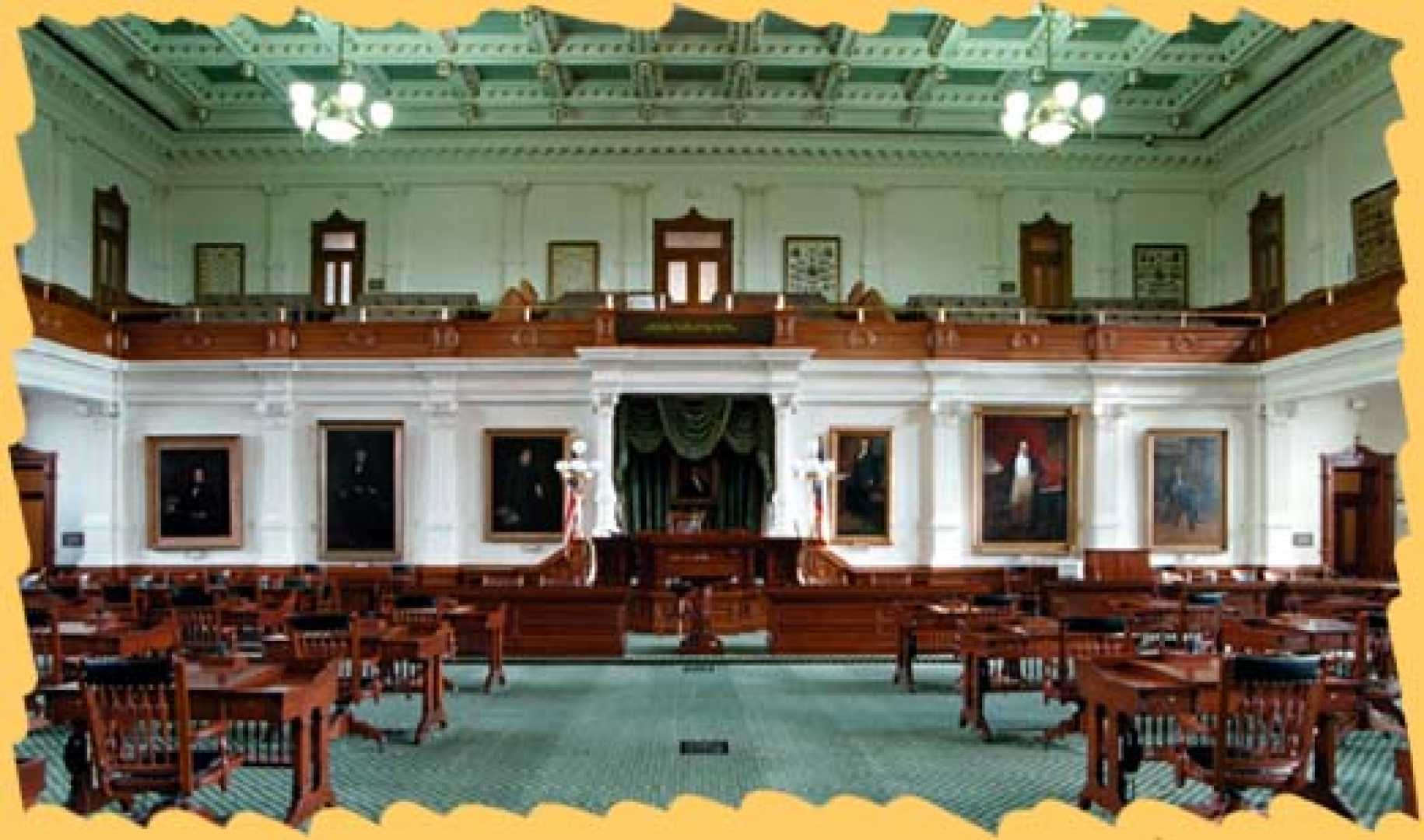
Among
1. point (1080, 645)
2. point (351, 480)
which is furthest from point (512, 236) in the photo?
point (1080, 645)

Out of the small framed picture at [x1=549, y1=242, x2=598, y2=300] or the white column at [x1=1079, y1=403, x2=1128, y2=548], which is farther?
the small framed picture at [x1=549, y1=242, x2=598, y2=300]

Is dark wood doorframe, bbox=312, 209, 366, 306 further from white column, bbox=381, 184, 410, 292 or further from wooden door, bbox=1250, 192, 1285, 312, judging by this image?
wooden door, bbox=1250, 192, 1285, 312

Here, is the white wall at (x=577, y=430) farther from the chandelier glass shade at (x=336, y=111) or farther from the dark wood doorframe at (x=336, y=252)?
the dark wood doorframe at (x=336, y=252)

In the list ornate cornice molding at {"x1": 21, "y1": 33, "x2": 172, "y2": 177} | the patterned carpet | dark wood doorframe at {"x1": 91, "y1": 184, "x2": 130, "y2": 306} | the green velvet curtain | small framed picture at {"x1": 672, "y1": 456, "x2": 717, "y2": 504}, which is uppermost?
ornate cornice molding at {"x1": 21, "y1": 33, "x2": 172, "y2": 177}

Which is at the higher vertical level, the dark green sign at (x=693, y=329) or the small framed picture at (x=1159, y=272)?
the small framed picture at (x=1159, y=272)

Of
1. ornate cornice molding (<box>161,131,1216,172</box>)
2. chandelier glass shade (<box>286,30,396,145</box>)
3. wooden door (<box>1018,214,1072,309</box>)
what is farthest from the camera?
wooden door (<box>1018,214,1072,309</box>)

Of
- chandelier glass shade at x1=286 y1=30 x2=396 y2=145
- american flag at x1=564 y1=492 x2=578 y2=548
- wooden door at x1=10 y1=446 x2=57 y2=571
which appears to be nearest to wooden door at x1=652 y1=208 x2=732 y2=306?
american flag at x1=564 y1=492 x2=578 y2=548

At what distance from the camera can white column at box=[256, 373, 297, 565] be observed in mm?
19719

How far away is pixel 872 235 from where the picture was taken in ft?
79.0

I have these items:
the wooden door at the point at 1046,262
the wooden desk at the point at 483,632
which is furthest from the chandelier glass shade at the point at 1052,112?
the wooden desk at the point at 483,632

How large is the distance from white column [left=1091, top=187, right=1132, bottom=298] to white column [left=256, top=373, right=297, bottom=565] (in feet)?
49.8

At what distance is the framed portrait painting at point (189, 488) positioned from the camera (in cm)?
1978

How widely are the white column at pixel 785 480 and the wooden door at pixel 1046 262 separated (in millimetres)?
7316

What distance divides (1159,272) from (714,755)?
18.8 meters
